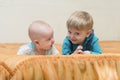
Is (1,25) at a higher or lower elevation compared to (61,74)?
lower

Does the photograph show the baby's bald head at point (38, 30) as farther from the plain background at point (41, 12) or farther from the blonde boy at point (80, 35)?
the plain background at point (41, 12)

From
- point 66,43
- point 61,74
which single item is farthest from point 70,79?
point 66,43

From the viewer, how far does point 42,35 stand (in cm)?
156

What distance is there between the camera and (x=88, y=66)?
117 cm

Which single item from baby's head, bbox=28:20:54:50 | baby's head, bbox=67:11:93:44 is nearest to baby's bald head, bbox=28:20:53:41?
baby's head, bbox=28:20:54:50

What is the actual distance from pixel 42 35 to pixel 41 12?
926 millimetres

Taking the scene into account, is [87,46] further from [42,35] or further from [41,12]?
[41,12]

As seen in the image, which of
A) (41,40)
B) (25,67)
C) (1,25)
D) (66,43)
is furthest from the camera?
(1,25)

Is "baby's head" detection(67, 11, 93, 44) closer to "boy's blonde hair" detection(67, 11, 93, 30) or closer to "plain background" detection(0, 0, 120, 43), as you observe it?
"boy's blonde hair" detection(67, 11, 93, 30)

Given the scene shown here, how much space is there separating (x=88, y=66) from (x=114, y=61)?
10 centimetres

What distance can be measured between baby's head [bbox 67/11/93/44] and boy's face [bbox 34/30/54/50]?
108 mm

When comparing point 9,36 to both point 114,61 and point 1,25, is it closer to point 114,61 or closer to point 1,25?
point 1,25

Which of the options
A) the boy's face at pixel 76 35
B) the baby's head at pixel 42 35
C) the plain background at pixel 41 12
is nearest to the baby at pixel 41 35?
the baby's head at pixel 42 35

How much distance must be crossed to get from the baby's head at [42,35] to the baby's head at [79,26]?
0.35ft
